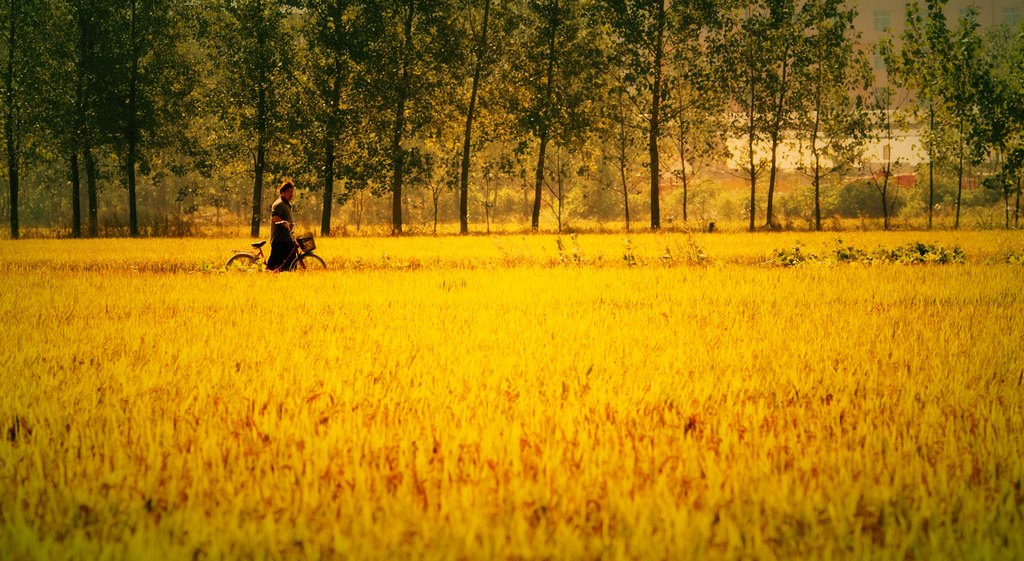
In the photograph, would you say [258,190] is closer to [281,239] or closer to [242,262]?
[242,262]

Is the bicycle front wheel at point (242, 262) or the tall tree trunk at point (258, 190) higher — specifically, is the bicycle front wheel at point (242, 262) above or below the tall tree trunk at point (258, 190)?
below

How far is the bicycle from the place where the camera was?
701 inches

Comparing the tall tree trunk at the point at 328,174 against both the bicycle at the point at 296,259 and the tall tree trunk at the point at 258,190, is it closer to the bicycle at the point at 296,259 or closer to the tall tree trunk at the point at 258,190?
the tall tree trunk at the point at 258,190

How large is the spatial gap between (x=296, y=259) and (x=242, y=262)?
1.94 m

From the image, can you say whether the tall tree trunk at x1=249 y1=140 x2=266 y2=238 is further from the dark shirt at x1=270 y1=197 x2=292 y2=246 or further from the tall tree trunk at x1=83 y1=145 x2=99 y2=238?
the dark shirt at x1=270 y1=197 x2=292 y2=246

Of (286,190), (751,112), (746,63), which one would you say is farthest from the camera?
(751,112)

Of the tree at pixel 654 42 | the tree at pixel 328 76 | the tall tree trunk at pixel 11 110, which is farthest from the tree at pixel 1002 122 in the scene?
the tall tree trunk at pixel 11 110

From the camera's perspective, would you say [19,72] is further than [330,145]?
No

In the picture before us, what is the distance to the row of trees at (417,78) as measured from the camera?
4281cm

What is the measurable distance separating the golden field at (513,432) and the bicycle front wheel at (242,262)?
6835 mm

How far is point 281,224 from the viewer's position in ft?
56.3

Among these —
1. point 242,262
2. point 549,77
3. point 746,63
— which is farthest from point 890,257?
point 746,63

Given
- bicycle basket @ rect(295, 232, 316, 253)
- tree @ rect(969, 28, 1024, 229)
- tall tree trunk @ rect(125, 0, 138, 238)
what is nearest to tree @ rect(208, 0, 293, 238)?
tall tree trunk @ rect(125, 0, 138, 238)

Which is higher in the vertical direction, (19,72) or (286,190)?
(19,72)
